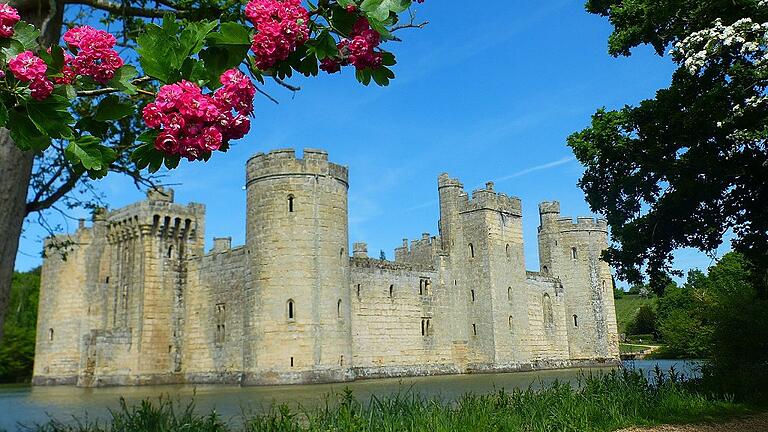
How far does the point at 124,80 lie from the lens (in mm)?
3195

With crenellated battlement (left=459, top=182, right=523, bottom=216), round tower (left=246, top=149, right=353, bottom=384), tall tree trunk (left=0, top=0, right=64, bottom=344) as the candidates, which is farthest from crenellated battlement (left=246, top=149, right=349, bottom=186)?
tall tree trunk (left=0, top=0, right=64, bottom=344)

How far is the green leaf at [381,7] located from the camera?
3143 millimetres

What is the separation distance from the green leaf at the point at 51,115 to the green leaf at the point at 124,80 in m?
0.24

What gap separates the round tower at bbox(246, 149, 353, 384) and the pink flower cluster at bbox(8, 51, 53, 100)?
2519cm

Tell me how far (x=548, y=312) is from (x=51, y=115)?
41.1m

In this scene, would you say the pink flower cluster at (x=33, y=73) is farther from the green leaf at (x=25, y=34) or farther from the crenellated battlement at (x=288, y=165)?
the crenellated battlement at (x=288, y=165)

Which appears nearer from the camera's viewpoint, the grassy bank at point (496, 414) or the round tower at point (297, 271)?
the grassy bank at point (496, 414)

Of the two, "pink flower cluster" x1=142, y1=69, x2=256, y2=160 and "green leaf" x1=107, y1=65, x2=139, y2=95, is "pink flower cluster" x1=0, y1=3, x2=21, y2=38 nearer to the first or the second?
"green leaf" x1=107, y1=65, x2=139, y2=95

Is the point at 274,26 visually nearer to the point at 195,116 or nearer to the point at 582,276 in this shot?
the point at 195,116

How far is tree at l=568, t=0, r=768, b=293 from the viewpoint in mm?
11391

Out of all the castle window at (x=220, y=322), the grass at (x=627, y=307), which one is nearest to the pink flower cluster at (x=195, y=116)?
the castle window at (x=220, y=322)

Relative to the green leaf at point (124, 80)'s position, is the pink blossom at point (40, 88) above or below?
below

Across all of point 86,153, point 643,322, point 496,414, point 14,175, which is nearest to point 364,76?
point 86,153

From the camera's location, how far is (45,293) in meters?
39.7
